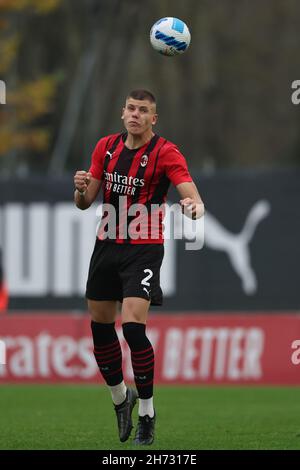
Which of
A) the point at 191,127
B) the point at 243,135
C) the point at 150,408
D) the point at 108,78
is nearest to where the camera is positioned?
the point at 150,408

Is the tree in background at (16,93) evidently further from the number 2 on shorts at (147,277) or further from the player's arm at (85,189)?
the number 2 on shorts at (147,277)

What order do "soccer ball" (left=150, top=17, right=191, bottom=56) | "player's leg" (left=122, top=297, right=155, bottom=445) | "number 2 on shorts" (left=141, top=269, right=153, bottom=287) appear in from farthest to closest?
"soccer ball" (left=150, top=17, right=191, bottom=56) → "number 2 on shorts" (left=141, top=269, right=153, bottom=287) → "player's leg" (left=122, top=297, right=155, bottom=445)

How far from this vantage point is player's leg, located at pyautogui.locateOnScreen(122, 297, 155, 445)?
978 cm

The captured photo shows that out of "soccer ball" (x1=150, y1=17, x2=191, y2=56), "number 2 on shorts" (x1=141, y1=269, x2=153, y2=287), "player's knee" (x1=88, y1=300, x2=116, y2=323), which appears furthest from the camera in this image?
"soccer ball" (x1=150, y1=17, x2=191, y2=56)

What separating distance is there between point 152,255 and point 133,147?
0.85 meters

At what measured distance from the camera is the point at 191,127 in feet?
111

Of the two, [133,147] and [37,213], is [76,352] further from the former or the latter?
[133,147]

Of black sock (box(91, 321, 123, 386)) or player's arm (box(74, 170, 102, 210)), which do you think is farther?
black sock (box(91, 321, 123, 386))

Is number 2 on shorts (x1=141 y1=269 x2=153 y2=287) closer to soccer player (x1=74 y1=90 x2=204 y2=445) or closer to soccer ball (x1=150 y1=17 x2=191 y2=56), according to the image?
soccer player (x1=74 y1=90 x2=204 y2=445)

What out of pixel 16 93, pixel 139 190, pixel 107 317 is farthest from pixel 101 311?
pixel 16 93

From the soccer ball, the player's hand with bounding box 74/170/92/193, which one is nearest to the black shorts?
the player's hand with bounding box 74/170/92/193

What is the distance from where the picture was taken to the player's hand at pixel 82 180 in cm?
995

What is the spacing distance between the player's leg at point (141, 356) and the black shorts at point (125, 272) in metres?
0.10

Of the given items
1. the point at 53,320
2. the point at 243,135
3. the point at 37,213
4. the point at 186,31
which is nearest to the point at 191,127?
the point at 243,135
